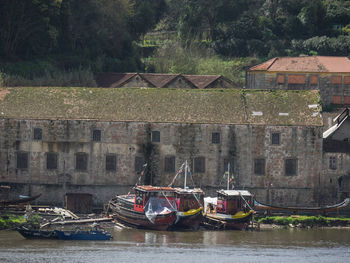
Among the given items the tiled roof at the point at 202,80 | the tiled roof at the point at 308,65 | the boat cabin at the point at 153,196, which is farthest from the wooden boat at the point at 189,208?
the tiled roof at the point at 308,65

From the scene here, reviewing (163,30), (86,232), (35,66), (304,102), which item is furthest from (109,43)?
(86,232)

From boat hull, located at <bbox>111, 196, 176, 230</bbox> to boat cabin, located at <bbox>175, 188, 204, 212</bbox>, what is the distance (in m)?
1.42

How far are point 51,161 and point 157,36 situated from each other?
229ft

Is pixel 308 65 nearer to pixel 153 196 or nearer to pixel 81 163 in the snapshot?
pixel 81 163

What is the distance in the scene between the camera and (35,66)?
11200 cm

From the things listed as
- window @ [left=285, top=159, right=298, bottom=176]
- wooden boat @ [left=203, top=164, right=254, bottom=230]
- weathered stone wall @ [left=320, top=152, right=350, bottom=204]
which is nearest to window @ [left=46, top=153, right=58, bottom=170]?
wooden boat @ [left=203, top=164, right=254, bottom=230]

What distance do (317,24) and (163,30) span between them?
75.2 feet

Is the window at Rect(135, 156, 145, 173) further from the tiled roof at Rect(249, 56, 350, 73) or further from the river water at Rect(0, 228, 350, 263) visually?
the tiled roof at Rect(249, 56, 350, 73)

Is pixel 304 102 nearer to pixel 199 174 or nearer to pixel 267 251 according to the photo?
pixel 199 174

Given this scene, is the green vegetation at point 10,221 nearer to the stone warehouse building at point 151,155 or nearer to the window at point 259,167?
the stone warehouse building at point 151,155

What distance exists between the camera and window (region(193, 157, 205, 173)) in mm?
85375

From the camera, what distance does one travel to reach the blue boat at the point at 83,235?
7125cm

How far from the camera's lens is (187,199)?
257ft

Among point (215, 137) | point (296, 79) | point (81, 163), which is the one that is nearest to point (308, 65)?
point (296, 79)
